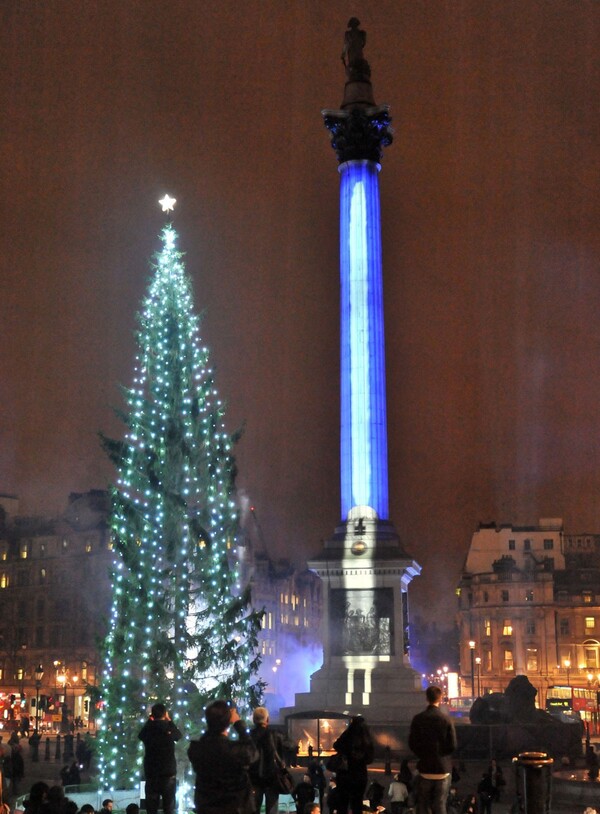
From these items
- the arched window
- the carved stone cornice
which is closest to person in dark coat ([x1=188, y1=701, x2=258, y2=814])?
the carved stone cornice

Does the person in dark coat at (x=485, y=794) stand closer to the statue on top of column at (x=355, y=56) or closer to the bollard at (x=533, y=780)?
the bollard at (x=533, y=780)

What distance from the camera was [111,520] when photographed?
28.9 meters

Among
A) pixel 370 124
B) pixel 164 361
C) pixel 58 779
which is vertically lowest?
pixel 58 779

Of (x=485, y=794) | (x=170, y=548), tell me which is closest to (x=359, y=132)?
(x=170, y=548)

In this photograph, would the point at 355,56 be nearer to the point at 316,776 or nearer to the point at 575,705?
the point at 316,776

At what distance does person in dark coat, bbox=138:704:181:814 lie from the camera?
16.3 m

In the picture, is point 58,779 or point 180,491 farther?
point 58,779

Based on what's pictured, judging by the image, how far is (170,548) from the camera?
28641 mm

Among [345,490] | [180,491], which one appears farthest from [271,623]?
[180,491]

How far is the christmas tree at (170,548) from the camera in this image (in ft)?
90.7

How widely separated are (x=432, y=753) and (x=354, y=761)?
2939 millimetres

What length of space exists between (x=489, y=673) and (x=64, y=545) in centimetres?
4762

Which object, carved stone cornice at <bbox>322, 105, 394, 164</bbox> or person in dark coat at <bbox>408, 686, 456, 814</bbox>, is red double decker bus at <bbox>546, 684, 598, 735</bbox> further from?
person in dark coat at <bbox>408, 686, 456, 814</bbox>

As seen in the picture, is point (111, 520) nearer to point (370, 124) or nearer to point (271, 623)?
point (370, 124)
